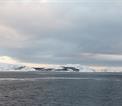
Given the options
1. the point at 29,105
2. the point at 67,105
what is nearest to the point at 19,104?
the point at 29,105

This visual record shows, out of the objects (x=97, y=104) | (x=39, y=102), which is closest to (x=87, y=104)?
(x=97, y=104)

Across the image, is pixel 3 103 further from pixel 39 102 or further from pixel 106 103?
pixel 106 103

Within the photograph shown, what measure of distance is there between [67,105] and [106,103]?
10022mm

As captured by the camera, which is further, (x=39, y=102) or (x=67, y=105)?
(x=39, y=102)

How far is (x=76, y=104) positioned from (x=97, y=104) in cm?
463

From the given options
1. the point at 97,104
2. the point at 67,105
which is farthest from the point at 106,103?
the point at 67,105

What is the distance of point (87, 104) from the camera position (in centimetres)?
9050

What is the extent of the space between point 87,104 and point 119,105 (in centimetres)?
698

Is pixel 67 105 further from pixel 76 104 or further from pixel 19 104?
pixel 19 104

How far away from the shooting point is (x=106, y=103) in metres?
93.9

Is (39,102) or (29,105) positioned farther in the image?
(39,102)

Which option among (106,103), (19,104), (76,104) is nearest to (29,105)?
(19,104)

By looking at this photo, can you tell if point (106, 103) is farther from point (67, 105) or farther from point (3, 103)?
point (3, 103)

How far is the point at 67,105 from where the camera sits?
293 feet
